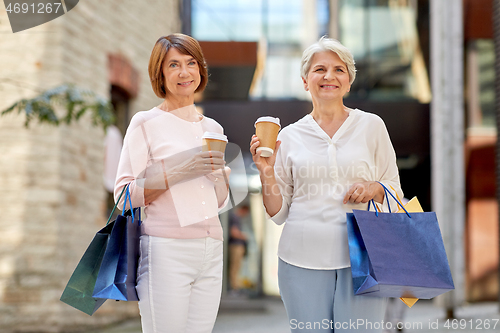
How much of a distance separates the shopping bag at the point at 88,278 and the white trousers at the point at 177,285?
0.16 metres

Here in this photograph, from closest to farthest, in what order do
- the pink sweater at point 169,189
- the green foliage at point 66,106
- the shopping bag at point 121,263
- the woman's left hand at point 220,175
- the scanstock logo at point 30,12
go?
the shopping bag at point 121,263 → the pink sweater at point 169,189 → the woman's left hand at point 220,175 → the green foliage at point 66,106 → the scanstock logo at point 30,12

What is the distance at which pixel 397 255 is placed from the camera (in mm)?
2035

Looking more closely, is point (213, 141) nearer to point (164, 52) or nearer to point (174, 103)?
point (174, 103)

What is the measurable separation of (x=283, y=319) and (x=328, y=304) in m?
6.74

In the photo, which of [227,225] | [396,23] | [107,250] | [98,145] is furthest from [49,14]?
[396,23]

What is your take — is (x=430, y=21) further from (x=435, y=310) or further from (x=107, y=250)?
(x=107, y=250)

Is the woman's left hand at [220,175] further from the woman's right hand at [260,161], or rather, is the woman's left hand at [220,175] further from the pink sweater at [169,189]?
the woman's right hand at [260,161]

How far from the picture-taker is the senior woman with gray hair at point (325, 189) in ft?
7.08

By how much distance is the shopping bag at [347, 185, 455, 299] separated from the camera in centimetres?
200

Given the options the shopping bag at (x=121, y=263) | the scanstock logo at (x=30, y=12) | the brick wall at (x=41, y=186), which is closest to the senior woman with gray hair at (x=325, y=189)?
the shopping bag at (x=121, y=263)

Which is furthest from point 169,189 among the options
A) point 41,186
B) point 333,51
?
point 41,186

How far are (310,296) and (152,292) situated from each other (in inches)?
24.5

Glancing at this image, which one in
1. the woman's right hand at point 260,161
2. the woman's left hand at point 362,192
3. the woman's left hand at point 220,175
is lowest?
the woman's left hand at point 362,192

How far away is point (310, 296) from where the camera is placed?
2174 millimetres
